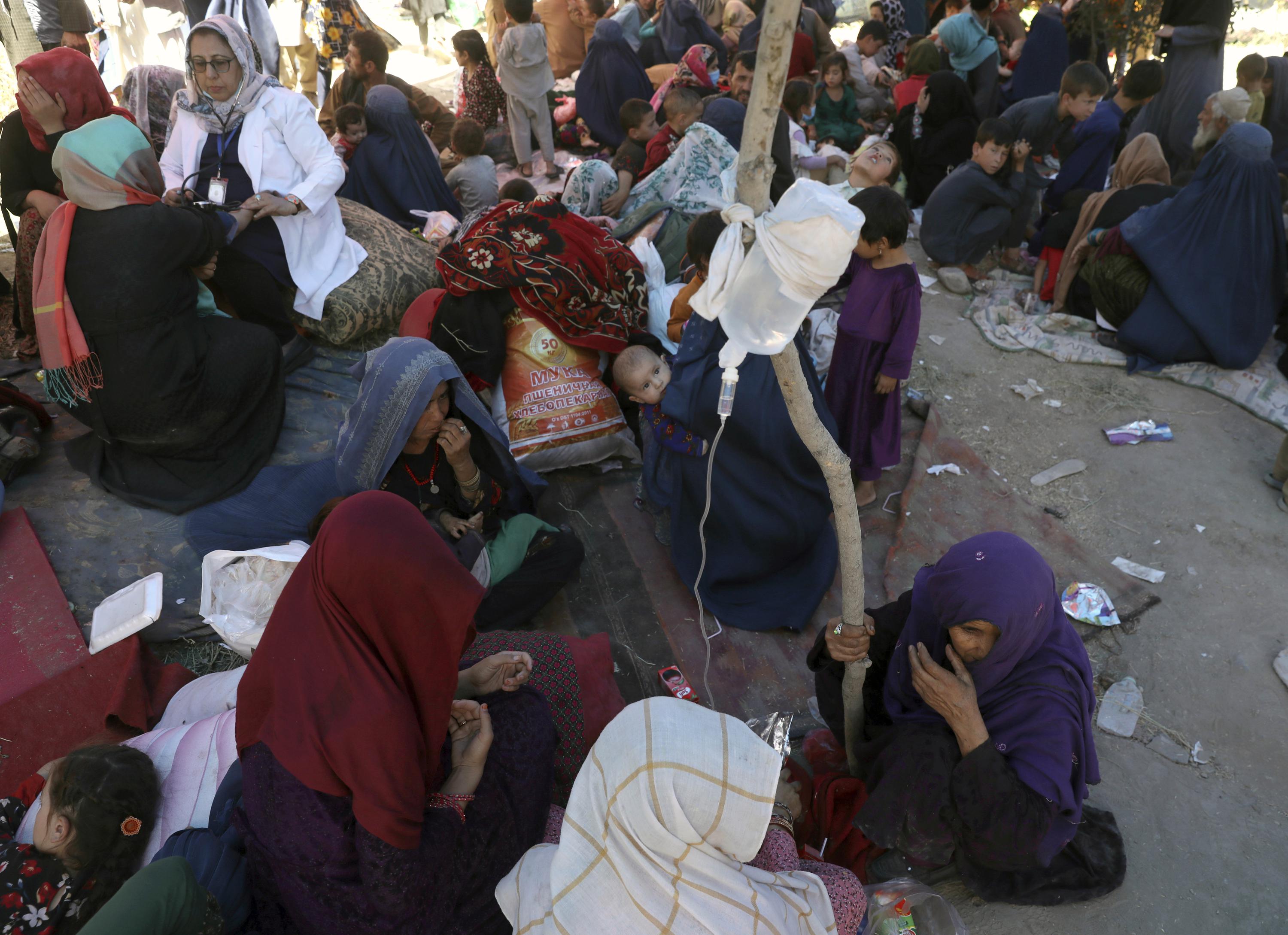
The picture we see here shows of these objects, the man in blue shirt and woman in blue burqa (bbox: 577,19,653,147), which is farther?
woman in blue burqa (bbox: 577,19,653,147)

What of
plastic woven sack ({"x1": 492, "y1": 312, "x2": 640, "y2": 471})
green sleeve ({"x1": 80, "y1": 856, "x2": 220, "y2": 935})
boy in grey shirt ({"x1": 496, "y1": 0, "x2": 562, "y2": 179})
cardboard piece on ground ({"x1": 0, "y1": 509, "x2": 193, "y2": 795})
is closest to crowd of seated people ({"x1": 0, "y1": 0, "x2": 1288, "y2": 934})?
green sleeve ({"x1": 80, "y1": 856, "x2": 220, "y2": 935})

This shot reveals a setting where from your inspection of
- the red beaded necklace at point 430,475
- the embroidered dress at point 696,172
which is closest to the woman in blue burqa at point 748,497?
the red beaded necklace at point 430,475

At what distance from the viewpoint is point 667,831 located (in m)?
1.46

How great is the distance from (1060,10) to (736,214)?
26.6 feet

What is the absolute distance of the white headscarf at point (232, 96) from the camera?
363 centimetres

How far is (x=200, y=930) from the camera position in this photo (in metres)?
1.60

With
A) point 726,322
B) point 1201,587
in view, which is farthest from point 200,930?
point 1201,587

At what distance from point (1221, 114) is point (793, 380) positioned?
5.06 meters

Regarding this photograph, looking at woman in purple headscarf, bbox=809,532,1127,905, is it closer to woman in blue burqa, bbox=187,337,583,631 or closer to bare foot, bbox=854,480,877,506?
woman in blue burqa, bbox=187,337,583,631

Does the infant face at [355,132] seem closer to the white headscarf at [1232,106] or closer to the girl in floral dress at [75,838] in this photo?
the girl in floral dress at [75,838]

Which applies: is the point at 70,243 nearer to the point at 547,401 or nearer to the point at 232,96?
the point at 232,96

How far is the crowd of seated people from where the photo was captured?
1.62 meters

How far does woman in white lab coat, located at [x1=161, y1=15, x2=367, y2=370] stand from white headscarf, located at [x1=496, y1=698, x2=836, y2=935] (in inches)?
119

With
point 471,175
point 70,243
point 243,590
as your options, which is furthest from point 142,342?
point 471,175
